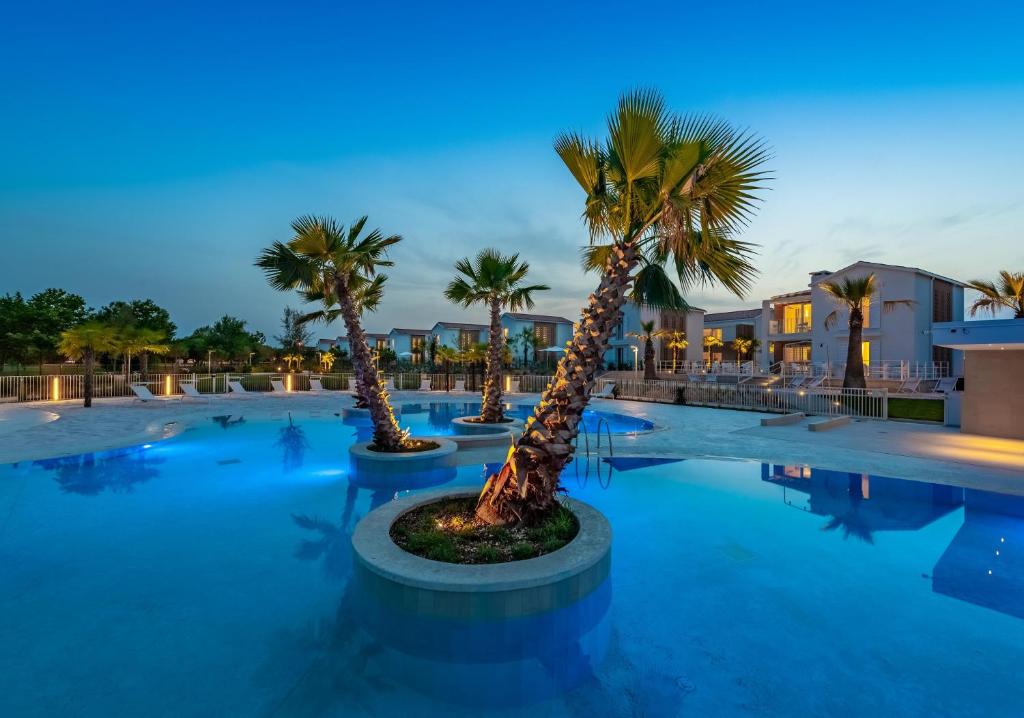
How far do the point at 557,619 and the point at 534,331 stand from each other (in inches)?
2033

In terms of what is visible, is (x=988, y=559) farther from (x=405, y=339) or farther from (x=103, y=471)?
(x=405, y=339)

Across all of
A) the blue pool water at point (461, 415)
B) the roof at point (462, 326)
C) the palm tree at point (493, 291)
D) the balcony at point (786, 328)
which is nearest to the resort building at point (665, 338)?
the balcony at point (786, 328)

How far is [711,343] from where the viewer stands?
44906mm

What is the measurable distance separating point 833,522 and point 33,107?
32.9 m

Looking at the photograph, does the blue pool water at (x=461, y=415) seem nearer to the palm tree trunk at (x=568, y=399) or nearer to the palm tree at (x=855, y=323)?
the palm tree trunk at (x=568, y=399)

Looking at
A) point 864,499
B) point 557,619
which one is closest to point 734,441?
point 864,499

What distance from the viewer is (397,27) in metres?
13.2

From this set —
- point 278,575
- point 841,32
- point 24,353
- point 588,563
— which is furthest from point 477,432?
point 24,353

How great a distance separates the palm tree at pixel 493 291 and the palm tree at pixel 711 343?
36.5 metres

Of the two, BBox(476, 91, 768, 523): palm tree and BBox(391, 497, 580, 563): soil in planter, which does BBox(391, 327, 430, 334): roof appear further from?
BBox(476, 91, 768, 523): palm tree

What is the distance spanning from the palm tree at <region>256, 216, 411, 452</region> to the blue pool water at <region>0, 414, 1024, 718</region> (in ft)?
6.45

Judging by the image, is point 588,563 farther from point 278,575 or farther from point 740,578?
point 278,575

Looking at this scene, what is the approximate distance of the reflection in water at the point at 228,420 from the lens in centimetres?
1562

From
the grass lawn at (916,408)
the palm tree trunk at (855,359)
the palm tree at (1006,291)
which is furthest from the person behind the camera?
the palm tree at (1006,291)
